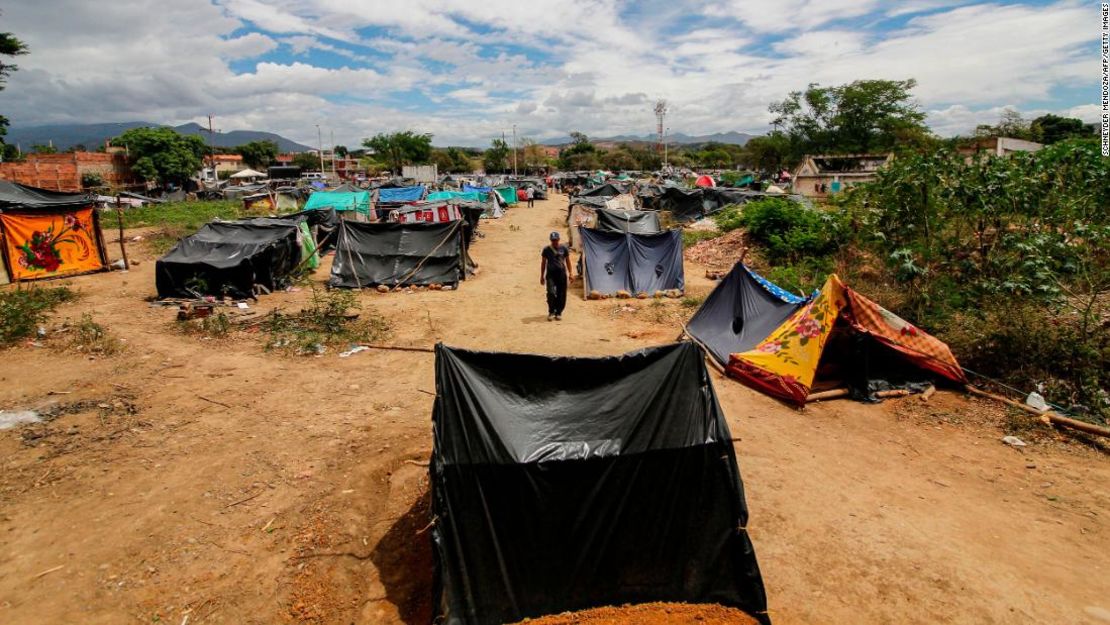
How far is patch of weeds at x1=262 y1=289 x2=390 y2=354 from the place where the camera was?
938 centimetres

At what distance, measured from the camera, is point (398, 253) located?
14.1 meters

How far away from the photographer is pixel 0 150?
83.6 ft

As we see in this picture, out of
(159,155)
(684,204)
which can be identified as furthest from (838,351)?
(159,155)

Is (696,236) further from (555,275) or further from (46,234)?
(46,234)

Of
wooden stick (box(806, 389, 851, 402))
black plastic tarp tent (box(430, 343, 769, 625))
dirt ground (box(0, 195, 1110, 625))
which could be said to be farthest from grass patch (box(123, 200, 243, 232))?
wooden stick (box(806, 389, 851, 402))

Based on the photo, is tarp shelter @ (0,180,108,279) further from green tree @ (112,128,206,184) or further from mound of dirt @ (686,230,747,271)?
green tree @ (112,128,206,184)

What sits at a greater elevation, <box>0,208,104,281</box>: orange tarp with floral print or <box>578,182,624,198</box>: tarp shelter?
<box>578,182,624,198</box>: tarp shelter

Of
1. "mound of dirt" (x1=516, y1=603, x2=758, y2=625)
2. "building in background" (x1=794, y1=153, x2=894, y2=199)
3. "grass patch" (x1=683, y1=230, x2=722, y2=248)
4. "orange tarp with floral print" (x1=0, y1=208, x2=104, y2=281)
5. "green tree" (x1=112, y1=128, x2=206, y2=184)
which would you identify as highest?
"green tree" (x1=112, y1=128, x2=206, y2=184)

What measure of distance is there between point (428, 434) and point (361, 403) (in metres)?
1.40

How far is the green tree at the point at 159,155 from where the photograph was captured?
124 ft

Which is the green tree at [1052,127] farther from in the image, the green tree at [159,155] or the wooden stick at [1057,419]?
the green tree at [159,155]

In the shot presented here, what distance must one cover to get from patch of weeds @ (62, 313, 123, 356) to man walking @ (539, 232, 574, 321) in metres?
7.26

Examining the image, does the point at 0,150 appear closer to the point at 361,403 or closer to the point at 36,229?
the point at 36,229

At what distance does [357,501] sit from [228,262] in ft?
30.9
